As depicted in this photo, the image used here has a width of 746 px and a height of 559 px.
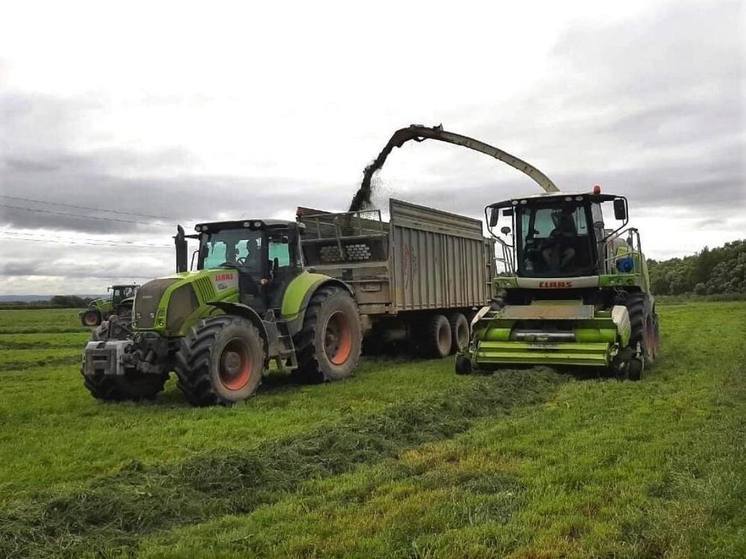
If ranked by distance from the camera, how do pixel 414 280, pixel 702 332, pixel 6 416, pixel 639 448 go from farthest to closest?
1. pixel 702 332
2. pixel 414 280
3. pixel 6 416
4. pixel 639 448

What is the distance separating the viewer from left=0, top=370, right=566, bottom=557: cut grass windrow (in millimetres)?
4492

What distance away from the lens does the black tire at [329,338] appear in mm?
11438

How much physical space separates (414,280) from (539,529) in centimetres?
1000

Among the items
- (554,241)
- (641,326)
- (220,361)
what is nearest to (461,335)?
(554,241)

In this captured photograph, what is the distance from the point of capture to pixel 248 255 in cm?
1116

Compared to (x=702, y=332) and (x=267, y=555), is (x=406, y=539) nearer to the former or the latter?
(x=267, y=555)

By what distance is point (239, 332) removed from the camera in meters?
9.83

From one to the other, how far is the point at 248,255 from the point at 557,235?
5543 millimetres

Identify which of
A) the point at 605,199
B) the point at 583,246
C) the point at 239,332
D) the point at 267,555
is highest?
the point at 605,199

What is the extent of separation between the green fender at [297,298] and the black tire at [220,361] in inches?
37.4

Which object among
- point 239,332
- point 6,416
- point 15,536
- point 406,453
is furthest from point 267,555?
point 6,416

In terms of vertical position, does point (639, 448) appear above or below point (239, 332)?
below

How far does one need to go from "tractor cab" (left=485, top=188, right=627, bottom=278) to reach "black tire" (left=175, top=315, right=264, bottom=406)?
5205 millimetres

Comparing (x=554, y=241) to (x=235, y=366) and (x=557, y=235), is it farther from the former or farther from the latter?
(x=235, y=366)
